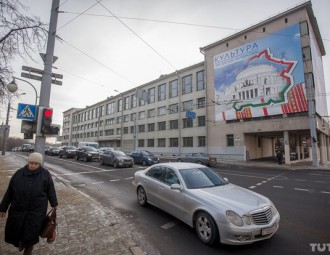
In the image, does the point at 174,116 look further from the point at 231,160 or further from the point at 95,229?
the point at 95,229

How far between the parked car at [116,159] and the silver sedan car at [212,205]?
39.5ft

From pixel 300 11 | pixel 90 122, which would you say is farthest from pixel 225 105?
pixel 90 122

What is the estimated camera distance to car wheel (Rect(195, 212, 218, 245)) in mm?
3708

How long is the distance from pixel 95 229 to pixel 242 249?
121 inches

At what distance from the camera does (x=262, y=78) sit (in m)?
25.2

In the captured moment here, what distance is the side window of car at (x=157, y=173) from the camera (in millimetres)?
5690

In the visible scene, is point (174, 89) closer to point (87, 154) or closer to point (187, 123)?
point (187, 123)

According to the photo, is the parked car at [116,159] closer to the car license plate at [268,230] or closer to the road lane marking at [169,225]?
the road lane marking at [169,225]

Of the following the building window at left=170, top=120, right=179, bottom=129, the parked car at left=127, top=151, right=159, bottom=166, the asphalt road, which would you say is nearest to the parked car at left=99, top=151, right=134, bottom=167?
the parked car at left=127, top=151, right=159, bottom=166

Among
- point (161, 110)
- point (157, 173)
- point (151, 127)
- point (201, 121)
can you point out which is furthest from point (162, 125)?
point (157, 173)

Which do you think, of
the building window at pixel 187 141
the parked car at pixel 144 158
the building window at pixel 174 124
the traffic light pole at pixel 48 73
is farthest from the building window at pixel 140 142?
the traffic light pole at pixel 48 73

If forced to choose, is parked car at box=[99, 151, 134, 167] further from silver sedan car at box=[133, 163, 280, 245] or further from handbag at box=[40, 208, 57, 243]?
handbag at box=[40, 208, 57, 243]

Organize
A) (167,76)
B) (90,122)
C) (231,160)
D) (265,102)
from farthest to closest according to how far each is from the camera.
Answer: (90,122), (167,76), (231,160), (265,102)

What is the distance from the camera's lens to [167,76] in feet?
133
